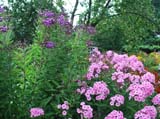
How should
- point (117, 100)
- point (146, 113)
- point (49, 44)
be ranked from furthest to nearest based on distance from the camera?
1. point (49, 44)
2. point (117, 100)
3. point (146, 113)

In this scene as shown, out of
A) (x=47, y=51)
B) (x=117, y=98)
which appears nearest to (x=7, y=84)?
(x=47, y=51)

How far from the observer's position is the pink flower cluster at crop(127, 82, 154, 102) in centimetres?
357

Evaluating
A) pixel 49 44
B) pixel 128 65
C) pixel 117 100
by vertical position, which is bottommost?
pixel 117 100

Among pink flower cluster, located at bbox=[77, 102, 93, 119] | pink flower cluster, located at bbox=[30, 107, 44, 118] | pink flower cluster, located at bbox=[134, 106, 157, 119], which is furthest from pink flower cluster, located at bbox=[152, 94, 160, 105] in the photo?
pink flower cluster, located at bbox=[30, 107, 44, 118]

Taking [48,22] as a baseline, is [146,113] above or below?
below

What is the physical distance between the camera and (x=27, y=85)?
4098 mm

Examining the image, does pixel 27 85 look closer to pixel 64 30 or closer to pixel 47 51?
pixel 47 51

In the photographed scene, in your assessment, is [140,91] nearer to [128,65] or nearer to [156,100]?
[156,100]

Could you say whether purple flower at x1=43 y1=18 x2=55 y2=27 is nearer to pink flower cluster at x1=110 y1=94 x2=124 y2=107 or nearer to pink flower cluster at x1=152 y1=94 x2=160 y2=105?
pink flower cluster at x1=110 y1=94 x2=124 y2=107

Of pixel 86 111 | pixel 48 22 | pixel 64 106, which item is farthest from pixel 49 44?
pixel 86 111

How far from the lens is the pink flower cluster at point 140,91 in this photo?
357 centimetres

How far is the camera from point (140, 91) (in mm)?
3578

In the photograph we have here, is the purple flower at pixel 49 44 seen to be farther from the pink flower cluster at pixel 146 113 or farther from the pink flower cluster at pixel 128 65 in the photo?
the pink flower cluster at pixel 146 113

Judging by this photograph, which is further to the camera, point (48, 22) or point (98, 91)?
point (48, 22)
